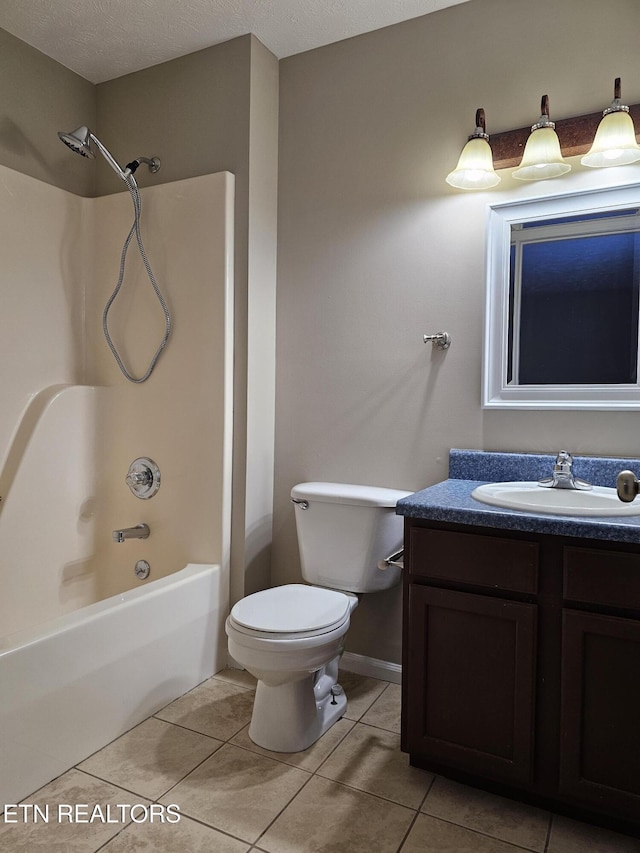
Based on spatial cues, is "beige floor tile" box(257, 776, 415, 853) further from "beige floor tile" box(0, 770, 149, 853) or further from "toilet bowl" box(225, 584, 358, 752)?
"beige floor tile" box(0, 770, 149, 853)

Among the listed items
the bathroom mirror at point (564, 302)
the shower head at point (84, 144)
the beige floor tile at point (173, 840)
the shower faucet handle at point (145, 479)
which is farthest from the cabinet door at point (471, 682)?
the shower head at point (84, 144)

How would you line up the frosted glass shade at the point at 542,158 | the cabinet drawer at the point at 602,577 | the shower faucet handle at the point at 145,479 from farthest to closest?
the shower faucet handle at the point at 145,479 → the frosted glass shade at the point at 542,158 → the cabinet drawer at the point at 602,577

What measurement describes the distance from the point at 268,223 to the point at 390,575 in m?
1.48

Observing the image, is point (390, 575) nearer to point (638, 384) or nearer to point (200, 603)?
point (200, 603)

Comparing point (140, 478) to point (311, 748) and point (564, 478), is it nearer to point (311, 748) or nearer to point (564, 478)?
point (311, 748)

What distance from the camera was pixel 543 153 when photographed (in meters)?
1.86

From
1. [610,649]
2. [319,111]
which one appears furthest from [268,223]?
[610,649]

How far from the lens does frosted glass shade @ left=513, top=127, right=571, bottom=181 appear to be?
186cm

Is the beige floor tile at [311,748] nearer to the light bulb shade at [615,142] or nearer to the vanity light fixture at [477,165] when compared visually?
the vanity light fixture at [477,165]

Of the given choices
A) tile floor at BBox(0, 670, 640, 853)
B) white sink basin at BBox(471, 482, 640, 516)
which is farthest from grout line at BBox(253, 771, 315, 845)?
white sink basin at BBox(471, 482, 640, 516)

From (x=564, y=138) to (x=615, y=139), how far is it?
0.18 meters

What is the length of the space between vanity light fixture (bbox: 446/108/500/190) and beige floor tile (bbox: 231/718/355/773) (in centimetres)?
185

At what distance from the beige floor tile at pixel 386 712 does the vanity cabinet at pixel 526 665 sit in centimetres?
29

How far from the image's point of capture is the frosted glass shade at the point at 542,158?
186cm
